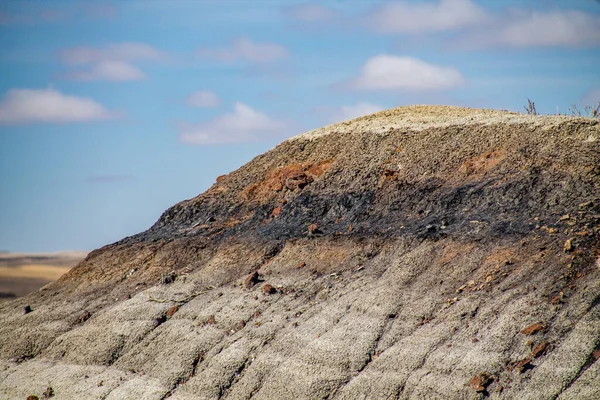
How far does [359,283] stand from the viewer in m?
14.5

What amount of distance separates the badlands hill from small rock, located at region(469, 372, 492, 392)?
0.04m

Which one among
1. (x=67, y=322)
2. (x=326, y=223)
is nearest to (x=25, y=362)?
(x=67, y=322)

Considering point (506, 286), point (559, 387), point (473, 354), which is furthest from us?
point (506, 286)

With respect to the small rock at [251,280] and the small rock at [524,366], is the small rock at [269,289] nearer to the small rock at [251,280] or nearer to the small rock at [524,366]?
the small rock at [251,280]

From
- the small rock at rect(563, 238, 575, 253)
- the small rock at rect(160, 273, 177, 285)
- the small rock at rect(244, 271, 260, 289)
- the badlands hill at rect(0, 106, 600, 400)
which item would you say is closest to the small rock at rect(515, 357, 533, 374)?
the badlands hill at rect(0, 106, 600, 400)

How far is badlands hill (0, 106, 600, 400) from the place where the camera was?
11719mm

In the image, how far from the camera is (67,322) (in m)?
17.5

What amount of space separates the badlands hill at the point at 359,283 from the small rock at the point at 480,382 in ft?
0.13

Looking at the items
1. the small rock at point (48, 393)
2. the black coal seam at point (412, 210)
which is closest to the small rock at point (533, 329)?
the black coal seam at point (412, 210)

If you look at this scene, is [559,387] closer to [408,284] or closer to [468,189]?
[408,284]

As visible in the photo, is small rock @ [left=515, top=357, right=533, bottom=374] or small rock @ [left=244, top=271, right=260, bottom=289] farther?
small rock @ [left=244, top=271, right=260, bottom=289]

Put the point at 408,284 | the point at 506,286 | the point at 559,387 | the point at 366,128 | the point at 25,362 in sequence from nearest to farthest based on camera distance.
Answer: the point at 559,387 < the point at 506,286 < the point at 408,284 < the point at 25,362 < the point at 366,128

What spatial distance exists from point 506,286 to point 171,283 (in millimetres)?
7624

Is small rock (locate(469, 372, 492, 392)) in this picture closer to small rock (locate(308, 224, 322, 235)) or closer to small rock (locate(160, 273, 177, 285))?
small rock (locate(308, 224, 322, 235))
